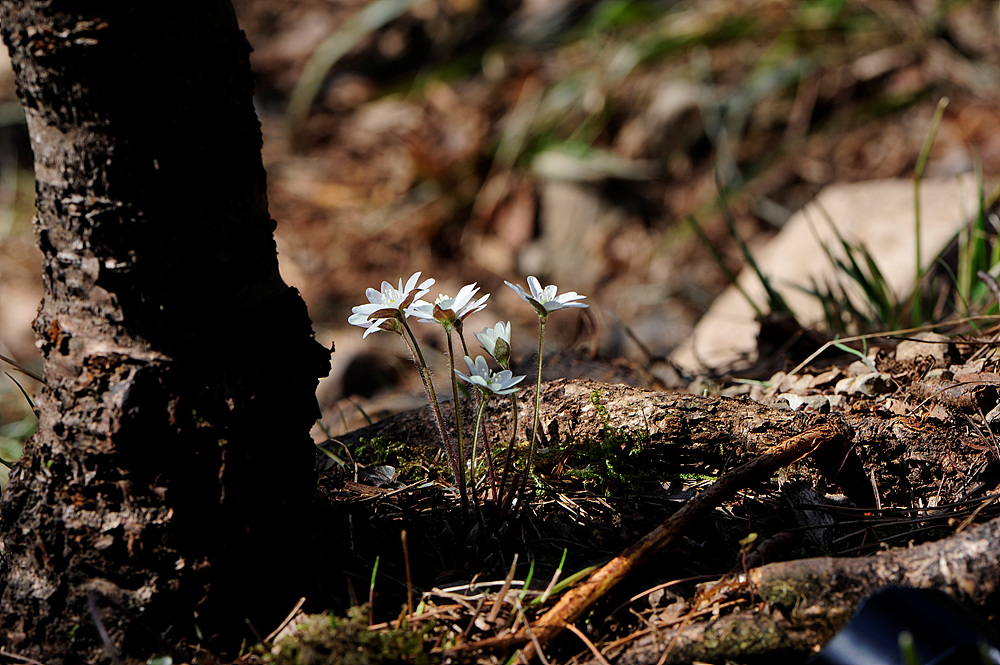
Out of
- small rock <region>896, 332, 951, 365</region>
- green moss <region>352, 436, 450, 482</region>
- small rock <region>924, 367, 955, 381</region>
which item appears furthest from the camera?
small rock <region>896, 332, 951, 365</region>

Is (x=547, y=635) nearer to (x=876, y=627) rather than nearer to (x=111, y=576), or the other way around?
(x=876, y=627)

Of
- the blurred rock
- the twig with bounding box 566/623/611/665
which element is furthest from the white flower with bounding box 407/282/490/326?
the blurred rock

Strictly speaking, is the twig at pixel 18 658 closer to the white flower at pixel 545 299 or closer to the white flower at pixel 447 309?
the white flower at pixel 447 309

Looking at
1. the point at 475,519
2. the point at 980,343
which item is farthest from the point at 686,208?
the point at 475,519

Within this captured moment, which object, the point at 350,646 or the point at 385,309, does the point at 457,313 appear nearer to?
the point at 385,309

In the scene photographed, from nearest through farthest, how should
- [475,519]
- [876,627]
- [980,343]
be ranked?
[876,627] → [475,519] → [980,343]

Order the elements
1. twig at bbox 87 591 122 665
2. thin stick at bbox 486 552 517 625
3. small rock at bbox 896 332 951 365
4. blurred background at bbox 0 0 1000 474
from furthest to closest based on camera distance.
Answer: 1. blurred background at bbox 0 0 1000 474
2. small rock at bbox 896 332 951 365
3. thin stick at bbox 486 552 517 625
4. twig at bbox 87 591 122 665

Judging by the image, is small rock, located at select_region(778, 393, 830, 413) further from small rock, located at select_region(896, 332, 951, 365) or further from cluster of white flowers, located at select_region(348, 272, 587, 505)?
cluster of white flowers, located at select_region(348, 272, 587, 505)

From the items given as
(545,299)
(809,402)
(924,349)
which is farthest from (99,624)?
(924,349)
